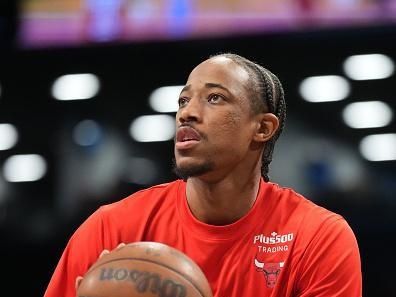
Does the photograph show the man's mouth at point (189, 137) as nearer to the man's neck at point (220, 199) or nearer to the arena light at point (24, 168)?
the man's neck at point (220, 199)

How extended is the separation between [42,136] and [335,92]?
2277 mm

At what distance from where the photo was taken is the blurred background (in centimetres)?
595

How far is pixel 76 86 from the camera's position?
656cm

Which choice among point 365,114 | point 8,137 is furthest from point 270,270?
point 8,137

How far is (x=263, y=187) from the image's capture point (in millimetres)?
2828

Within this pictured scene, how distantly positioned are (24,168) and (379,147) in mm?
2693

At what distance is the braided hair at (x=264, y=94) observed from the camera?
8.91 ft

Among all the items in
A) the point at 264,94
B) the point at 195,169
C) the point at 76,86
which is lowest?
the point at 195,169

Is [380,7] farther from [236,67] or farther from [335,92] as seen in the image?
[236,67]

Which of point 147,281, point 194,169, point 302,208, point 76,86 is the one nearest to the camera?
point 147,281

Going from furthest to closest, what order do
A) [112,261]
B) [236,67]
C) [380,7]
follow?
[380,7] < [236,67] < [112,261]

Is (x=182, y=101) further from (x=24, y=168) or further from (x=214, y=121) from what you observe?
(x=24, y=168)

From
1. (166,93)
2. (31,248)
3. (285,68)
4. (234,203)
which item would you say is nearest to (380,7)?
(285,68)

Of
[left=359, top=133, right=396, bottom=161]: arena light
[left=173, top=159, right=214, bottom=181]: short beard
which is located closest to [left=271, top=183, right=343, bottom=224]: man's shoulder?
[left=173, top=159, right=214, bottom=181]: short beard
